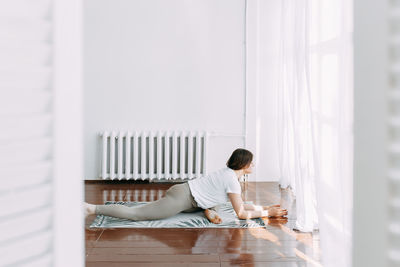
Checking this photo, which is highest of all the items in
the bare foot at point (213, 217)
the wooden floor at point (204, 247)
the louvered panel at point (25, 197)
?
the louvered panel at point (25, 197)

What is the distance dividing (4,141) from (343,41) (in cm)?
207

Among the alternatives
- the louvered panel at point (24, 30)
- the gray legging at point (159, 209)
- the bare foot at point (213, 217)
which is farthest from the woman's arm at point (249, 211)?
the louvered panel at point (24, 30)

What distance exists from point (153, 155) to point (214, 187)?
161 cm

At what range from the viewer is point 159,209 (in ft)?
13.8

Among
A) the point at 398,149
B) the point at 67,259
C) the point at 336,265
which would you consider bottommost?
the point at 336,265

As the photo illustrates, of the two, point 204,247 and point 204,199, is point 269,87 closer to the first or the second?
point 204,199

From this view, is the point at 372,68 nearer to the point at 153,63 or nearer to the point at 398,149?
the point at 398,149

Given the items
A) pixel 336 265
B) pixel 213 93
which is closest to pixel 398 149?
pixel 336 265

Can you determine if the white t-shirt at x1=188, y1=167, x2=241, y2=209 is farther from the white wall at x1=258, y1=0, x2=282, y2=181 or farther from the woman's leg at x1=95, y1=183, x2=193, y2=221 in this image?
the white wall at x1=258, y1=0, x2=282, y2=181

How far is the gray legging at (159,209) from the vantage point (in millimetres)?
4191

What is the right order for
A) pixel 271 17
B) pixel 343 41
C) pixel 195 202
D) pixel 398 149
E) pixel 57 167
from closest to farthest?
pixel 398 149, pixel 57 167, pixel 343 41, pixel 195 202, pixel 271 17

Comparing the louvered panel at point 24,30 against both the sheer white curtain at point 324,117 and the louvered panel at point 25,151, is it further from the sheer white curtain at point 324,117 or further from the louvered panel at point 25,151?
the sheer white curtain at point 324,117

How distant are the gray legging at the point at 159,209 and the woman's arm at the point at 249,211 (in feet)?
1.18

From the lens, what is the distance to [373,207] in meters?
0.97
